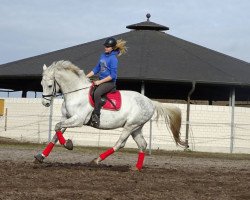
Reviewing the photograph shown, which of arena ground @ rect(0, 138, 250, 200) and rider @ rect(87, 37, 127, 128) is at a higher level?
rider @ rect(87, 37, 127, 128)

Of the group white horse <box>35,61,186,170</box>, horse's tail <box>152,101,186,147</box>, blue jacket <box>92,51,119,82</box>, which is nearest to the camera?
white horse <box>35,61,186,170</box>

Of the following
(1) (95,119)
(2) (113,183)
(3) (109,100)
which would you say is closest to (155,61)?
(3) (109,100)

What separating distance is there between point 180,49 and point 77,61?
5809 millimetres

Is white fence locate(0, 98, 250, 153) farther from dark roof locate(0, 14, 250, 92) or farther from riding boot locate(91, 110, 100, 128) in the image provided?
riding boot locate(91, 110, 100, 128)

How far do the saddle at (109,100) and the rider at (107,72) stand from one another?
0.27ft

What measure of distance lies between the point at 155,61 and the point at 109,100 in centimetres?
1866

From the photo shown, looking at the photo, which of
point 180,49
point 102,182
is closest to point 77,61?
point 180,49

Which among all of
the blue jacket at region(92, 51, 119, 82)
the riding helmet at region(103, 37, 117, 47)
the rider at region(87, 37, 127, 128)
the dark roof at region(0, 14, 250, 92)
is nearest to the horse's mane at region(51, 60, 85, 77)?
the rider at region(87, 37, 127, 128)

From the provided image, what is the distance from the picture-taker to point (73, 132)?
2906 cm

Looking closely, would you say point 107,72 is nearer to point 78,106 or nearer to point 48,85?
point 78,106

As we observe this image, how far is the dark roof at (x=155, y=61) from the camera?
29.3 metres

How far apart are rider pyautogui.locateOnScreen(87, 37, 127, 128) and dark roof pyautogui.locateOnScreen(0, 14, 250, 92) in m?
15.2

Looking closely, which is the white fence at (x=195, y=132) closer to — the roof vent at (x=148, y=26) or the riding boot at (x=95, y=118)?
the roof vent at (x=148, y=26)

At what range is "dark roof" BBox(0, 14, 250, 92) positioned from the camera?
29344mm
